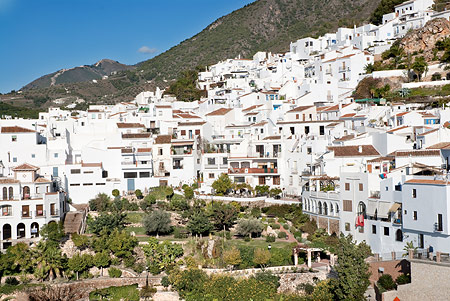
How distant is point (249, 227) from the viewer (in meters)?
38.3

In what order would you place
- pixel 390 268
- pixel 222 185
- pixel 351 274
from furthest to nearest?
1. pixel 222 185
2. pixel 390 268
3. pixel 351 274

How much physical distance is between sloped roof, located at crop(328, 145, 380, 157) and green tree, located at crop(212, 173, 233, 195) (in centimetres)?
920

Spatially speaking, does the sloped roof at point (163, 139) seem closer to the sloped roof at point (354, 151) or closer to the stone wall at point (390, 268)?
the sloped roof at point (354, 151)

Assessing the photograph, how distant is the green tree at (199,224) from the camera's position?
37844mm

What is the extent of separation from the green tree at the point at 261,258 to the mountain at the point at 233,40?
76.0 m

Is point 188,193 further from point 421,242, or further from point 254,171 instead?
point 421,242

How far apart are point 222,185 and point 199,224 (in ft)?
25.8

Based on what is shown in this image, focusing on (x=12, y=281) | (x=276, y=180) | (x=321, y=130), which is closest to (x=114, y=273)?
(x=12, y=281)

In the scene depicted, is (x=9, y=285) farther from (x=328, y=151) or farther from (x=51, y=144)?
(x=328, y=151)

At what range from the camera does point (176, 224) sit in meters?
41.6

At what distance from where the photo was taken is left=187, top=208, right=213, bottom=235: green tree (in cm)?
3784

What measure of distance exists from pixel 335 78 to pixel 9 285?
41159mm

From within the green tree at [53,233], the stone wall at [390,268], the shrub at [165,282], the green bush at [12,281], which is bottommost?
the shrub at [165,282]

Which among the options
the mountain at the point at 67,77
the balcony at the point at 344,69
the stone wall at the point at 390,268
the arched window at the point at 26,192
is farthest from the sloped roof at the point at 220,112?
the mountain at the point at 67,77
